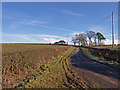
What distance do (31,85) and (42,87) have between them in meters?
0.53

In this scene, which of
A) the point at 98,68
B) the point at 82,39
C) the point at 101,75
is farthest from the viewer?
the point at 82,39

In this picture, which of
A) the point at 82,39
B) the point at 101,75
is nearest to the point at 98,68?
the point at 101,75

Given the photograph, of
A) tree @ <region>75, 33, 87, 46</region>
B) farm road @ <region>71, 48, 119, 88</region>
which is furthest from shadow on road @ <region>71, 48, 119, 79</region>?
tree @ <region>75, 33, 87, 46</region>

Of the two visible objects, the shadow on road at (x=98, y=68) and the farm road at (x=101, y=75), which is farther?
the shadow on road at (x=98, y=68)

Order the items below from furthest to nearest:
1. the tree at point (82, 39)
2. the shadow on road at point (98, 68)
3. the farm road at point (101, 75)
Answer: the tree at point (82, 39), the shadow on road at point (98, 68), the farm road at point (101, 75)

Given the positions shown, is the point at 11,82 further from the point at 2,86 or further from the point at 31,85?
the point at 31,85

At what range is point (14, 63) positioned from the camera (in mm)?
4082

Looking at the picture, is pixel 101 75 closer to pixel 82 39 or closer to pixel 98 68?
pixel 98 68

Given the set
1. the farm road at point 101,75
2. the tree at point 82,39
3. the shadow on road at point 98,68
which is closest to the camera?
the farm road at point 101,75

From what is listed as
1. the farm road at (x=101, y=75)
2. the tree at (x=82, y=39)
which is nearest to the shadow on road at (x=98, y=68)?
the farm road at (x=101, y=75)

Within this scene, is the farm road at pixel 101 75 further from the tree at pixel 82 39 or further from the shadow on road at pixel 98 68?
the tree at pixel 82 39

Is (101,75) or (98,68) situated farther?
(98,68)

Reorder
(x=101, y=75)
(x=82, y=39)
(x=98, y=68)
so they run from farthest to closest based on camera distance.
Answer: (x=82, y=39) → (x=98, y=68) → (x=101, y=75)

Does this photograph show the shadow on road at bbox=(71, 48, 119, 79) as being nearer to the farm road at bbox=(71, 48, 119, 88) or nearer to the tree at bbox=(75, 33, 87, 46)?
the farm road at bbox=(71, 48, 119, 88)
